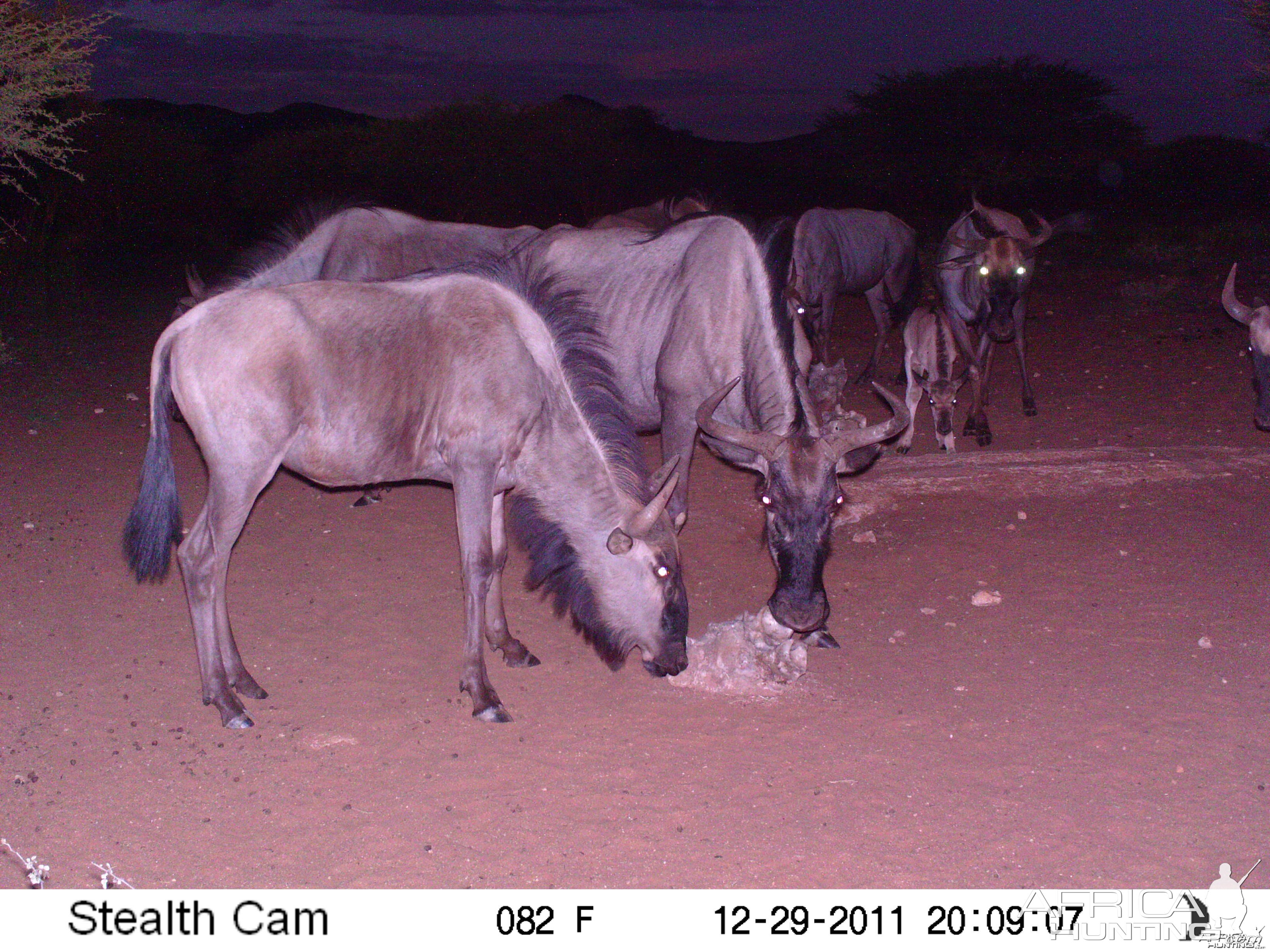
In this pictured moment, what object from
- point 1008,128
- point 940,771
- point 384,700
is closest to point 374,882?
point 384,700

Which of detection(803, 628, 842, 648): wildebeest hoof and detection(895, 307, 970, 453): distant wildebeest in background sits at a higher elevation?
detection(895, 307, 970, 453): distant wildebeest in background

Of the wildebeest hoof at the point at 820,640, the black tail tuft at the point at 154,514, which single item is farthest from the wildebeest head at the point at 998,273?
the black tail tuft at the point at 154,514

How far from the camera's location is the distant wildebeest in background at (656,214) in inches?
361

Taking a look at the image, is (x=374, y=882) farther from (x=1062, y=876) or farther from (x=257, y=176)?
(x=257, y=176)

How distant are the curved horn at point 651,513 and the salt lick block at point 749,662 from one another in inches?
28.2

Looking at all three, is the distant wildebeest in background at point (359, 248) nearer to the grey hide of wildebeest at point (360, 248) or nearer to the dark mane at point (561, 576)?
the grey hide of wildebeest at point (360, 248)

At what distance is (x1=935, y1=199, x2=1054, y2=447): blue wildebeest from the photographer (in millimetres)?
8805

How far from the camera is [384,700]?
4531 mm

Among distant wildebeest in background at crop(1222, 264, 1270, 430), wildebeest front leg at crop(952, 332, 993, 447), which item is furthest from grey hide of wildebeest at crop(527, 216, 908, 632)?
distant wildebeest in background at crop(1222, 264, 1270, 430)

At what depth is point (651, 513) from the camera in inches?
170

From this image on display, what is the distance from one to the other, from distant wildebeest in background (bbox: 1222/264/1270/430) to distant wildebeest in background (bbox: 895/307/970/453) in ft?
6.70

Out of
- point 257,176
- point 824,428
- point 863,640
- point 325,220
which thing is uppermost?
point 325,220

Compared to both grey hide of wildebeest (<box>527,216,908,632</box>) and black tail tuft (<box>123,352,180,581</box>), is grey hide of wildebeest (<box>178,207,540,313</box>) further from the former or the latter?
black tail tuft (<box>123,352,180,581</box>)

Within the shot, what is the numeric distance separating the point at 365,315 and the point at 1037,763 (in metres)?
3.14
